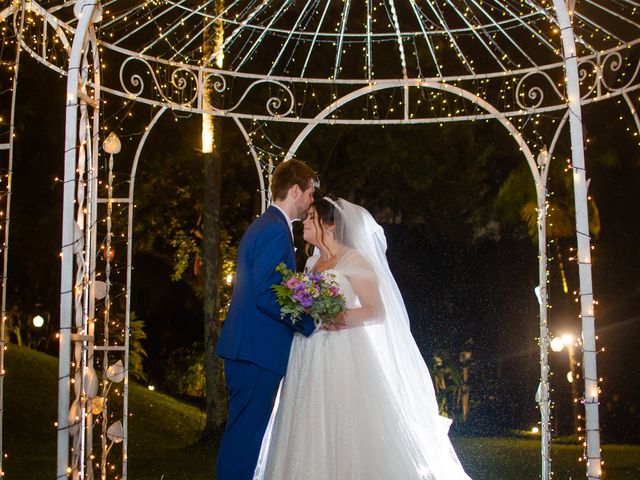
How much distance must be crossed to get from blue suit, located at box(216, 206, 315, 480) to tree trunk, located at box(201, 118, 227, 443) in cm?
763

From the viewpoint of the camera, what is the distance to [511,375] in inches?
752

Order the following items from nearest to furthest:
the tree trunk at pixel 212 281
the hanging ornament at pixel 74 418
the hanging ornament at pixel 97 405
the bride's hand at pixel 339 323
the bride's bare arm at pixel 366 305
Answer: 1. the hanging ornament at pixel 74 418
2. the bride's hand at pixel 339 323
3. the bride's bare arm at pixel 366 305
4. the hanging ornament at pixel 97 405
5. the tree trunk at pixel 212 281

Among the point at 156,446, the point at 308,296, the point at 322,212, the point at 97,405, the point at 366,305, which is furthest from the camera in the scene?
the point at 156,446

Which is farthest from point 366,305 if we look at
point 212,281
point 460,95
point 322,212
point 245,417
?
point 212,281

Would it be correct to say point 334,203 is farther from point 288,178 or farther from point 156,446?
point 156,446

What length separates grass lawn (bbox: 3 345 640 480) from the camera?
9539 millimetres

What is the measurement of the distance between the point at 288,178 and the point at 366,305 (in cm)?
87

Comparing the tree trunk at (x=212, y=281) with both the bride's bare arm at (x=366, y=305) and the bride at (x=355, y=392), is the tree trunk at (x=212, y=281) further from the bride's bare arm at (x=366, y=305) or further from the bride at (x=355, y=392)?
the bride's bare arm at (x=366, y=305)

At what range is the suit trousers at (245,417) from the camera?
504 cm

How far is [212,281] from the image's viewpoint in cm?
1292

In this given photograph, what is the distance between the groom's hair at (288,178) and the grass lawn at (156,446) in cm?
438

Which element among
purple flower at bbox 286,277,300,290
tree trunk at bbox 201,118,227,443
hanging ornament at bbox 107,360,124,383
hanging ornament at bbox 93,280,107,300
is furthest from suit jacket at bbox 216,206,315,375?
tree trunk at bbox 201,118,227,443

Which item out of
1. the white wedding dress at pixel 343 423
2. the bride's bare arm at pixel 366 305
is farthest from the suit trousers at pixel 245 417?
the bride's bare arm at pixel 366 305

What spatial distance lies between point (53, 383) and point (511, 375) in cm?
864
